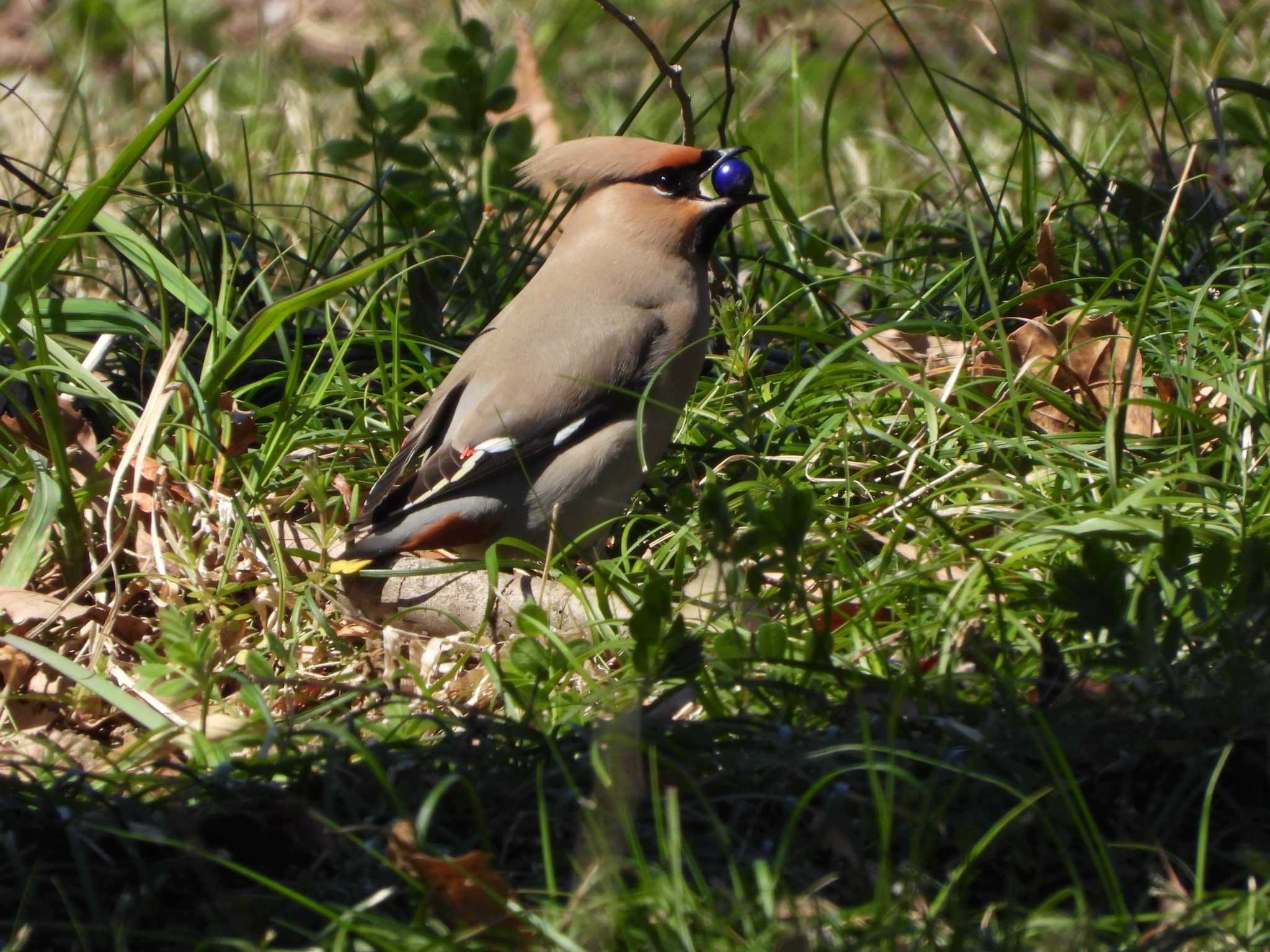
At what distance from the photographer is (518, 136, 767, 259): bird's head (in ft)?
12.3

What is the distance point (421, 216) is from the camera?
4516 millimetres

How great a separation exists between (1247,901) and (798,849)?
54 centimetres

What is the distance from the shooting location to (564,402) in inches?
135

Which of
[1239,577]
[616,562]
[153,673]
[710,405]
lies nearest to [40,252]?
[153,673]

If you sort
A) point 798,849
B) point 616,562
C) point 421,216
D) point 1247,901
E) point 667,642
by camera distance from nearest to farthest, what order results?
point 1247,901 < point 798,849 < point 667,642 < point 616,562 < point 421,216

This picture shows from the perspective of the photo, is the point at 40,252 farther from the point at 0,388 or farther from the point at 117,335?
the point at 117,335

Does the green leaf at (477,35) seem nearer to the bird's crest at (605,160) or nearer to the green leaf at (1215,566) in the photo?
the bird's crest at (605,160)

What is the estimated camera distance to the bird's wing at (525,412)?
3365 millimetres

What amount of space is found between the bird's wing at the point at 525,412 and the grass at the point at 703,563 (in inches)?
8.4

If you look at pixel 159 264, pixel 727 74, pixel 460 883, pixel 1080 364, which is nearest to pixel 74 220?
pixel 159 264

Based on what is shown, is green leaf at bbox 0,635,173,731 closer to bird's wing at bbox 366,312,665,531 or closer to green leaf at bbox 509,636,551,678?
green leaf at bbox 509,636,551,678

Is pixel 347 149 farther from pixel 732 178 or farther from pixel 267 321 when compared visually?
pixel 267 321

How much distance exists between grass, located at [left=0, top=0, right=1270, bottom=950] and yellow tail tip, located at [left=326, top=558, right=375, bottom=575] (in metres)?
0.07

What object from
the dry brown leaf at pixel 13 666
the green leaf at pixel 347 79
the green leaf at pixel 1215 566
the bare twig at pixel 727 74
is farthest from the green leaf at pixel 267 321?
the green leaf at pixel 1215 566
